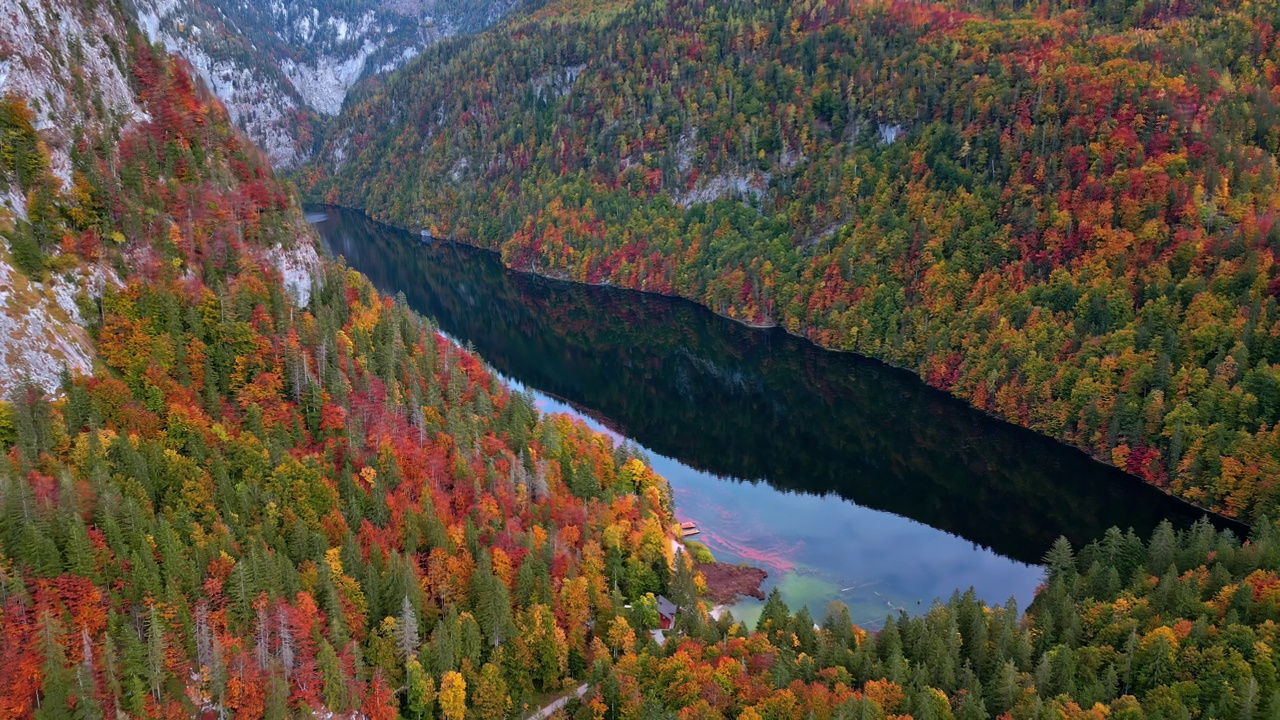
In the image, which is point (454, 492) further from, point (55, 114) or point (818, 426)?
point (818, 426)

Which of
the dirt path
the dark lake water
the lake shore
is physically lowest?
the dirt path

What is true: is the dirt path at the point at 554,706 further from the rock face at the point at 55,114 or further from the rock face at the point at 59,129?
the rock face at the point at 55,114

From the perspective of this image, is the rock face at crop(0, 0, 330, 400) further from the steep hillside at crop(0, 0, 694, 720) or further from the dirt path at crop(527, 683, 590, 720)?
the dirt path at crop(527, 683, 590, 720)

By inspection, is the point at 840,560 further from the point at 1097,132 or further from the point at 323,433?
the point at 1097,132

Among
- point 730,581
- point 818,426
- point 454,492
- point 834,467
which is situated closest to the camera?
point 454,492

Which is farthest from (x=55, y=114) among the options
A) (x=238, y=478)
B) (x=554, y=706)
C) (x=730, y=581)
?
(x=730, y=581)

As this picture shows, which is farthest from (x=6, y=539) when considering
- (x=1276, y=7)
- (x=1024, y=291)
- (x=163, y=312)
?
(x=1276, y=7)

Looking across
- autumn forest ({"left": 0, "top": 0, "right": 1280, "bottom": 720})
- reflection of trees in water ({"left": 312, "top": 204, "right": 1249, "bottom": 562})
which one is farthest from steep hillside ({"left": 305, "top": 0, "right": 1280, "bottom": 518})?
reflection of trees in water ({"left": 312, "top": 204, "right": 1249, "bottom": 562})
